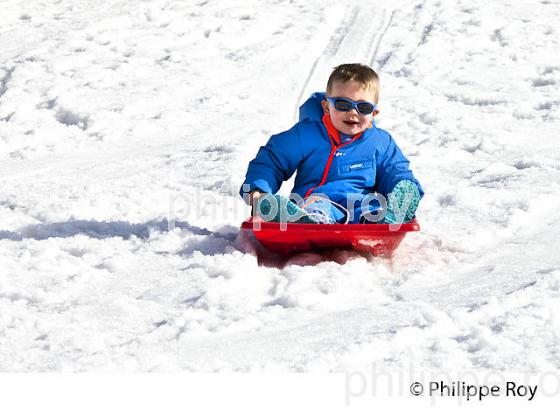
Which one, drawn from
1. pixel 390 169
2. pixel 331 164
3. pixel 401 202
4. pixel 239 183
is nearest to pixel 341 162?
pixel 331 164

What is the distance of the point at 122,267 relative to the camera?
3.62 meters

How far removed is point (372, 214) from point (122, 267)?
1071 mm

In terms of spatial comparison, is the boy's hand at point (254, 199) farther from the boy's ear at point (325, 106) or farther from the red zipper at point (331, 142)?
the boy's ear at point (325, 106)

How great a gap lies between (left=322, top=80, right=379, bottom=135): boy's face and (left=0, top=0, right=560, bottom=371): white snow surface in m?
0.57

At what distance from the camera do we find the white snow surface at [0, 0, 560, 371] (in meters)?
2.88

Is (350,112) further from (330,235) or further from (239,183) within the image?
(239,183)

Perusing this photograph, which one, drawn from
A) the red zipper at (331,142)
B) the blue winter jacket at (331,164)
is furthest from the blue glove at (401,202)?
the red zipper at (331,142)

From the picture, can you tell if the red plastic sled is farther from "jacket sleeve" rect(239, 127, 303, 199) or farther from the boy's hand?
"jacket sleeve" rect(239, 127, 303, 199)

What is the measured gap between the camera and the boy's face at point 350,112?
3.73 metres

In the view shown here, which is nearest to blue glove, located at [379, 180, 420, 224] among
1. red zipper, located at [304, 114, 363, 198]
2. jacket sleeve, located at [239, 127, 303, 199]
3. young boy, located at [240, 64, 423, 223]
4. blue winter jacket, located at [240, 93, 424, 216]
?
young boy, located at [240, 64, 423, 223]

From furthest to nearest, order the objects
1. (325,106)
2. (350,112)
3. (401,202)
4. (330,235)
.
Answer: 1. (325,106)
2. (350,112)
3. (401,202)
4. (330,235)

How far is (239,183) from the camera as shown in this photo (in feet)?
15.7

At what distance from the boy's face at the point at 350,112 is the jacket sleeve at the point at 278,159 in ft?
0.66

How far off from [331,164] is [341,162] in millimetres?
45
